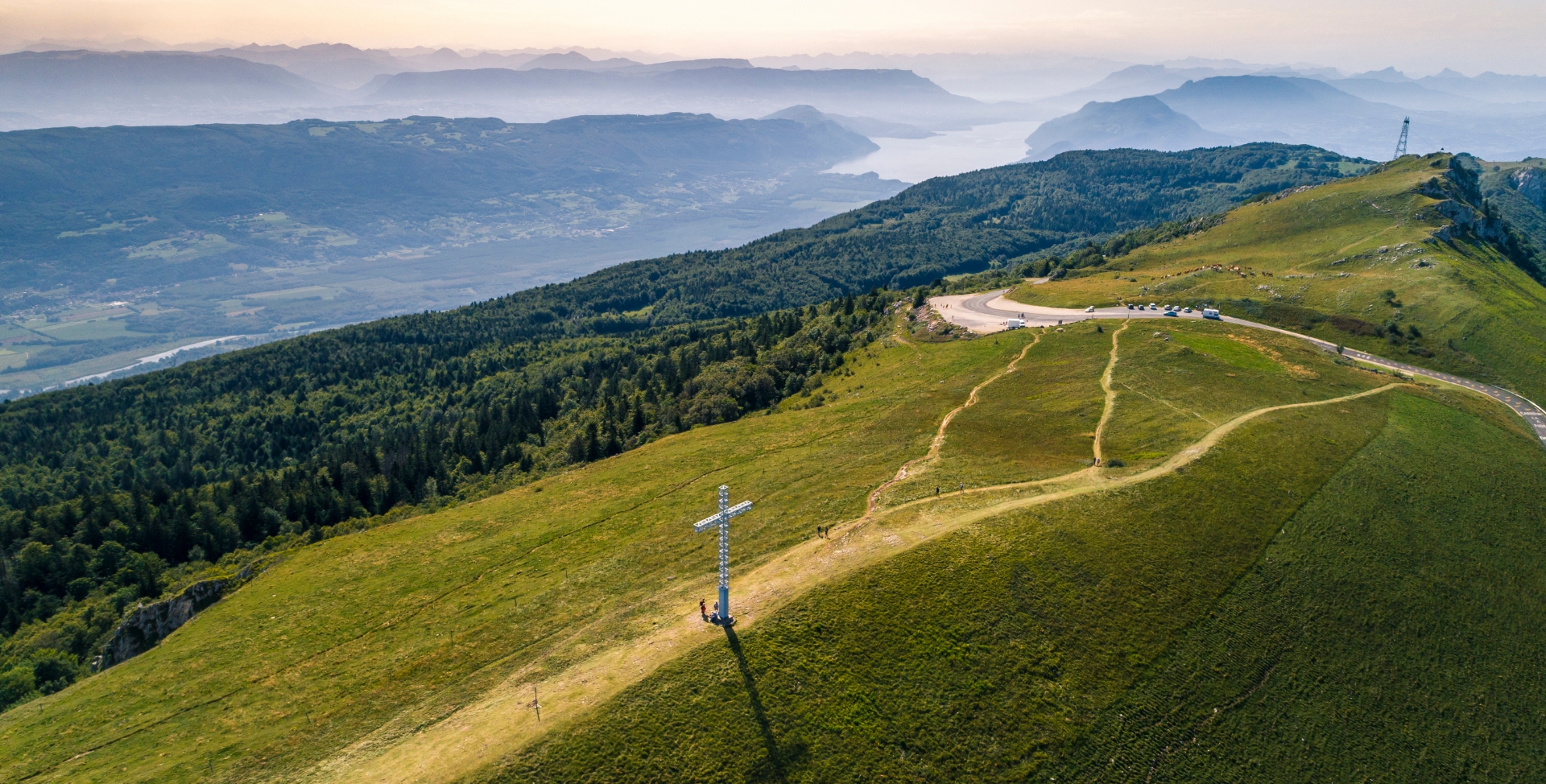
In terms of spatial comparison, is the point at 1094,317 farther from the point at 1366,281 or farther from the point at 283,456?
the point at 283,456

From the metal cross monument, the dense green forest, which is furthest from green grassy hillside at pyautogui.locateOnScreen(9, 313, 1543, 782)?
the dense green forest

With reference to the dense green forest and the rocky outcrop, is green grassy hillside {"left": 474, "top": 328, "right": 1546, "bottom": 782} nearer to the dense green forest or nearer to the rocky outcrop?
the rocky outcrop

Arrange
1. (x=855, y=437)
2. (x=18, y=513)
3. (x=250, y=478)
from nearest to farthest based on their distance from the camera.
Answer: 1. (x=855, y=437)
2. (x=18, y=513)
3. (x=250, y=478)

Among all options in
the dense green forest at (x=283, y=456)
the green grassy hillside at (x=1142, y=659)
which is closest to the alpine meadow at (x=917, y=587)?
the green grassy hillside at (x=1142, y=659)

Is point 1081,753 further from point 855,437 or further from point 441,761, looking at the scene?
point 855,437

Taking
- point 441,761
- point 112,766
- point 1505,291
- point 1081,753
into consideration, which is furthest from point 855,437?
point 1505,291
